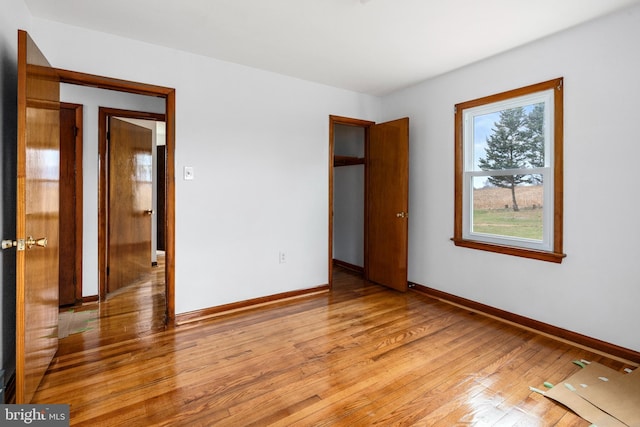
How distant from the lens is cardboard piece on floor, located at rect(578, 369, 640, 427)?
1.74 meters

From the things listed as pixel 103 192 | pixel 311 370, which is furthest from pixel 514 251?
pixel 103 192

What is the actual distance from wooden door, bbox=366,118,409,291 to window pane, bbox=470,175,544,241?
76cm

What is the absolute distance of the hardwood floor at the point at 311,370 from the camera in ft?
5.79

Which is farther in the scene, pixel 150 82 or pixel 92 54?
pixel 150 82

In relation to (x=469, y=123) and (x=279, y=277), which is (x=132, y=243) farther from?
(x=469, y=123)

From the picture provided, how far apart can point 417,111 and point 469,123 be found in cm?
66

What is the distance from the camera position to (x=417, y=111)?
153 inches

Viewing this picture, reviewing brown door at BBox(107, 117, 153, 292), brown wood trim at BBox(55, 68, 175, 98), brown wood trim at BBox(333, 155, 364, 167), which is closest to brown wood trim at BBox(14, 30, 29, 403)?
brown wood trim at BBox(55, 68, 175, 98)

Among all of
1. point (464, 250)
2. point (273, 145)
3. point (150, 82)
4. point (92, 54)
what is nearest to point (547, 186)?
point (464, 250)

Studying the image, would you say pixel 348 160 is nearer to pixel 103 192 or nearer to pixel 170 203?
pixel 170 203

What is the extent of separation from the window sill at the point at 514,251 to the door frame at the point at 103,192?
373 cm

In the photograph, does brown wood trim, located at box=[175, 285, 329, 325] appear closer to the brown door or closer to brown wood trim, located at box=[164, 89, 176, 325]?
brown wood trim, located at box=[164, 89, 176, 325]

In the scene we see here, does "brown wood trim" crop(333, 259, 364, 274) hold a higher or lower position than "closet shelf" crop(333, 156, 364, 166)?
lower

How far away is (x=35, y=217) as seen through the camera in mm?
1813
